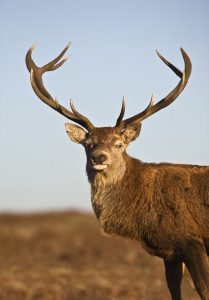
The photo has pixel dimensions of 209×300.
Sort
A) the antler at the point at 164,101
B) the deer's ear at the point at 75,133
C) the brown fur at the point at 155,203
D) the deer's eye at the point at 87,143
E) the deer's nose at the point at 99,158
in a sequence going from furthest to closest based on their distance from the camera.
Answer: the deer's ear at the point at 75,133, the antler at the point at 164,101, the deer's eye at the point at 87,143, the deer's nose at the point at 99,158, the brown fur at the point at 155,203

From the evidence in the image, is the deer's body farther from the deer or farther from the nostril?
the nostril

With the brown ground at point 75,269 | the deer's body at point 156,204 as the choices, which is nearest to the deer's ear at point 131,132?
the deer's body at point 156,204

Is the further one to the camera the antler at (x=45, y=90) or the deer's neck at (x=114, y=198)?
the antler at (x=45, y=90)

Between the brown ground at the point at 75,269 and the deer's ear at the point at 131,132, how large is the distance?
4223 mm

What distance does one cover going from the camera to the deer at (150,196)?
535 inches

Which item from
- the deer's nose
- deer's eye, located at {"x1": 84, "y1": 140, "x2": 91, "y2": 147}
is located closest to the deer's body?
the deer's nose

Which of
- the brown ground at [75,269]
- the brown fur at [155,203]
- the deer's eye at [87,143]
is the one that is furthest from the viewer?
the brown ground at [75,269]

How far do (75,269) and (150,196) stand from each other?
12190 mm

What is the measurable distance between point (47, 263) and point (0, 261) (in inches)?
65.3

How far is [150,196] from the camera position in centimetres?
1412

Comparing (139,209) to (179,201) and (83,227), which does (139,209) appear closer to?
(179,201)

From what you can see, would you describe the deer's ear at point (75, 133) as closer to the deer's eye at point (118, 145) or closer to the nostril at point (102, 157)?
the deer's eye at point (118, 145)

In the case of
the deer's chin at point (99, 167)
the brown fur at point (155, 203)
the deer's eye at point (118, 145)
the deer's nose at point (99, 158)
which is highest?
the deer's eye at point (118, 145)

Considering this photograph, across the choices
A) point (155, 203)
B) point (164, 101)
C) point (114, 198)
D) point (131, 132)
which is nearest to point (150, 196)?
point (155, 203)
